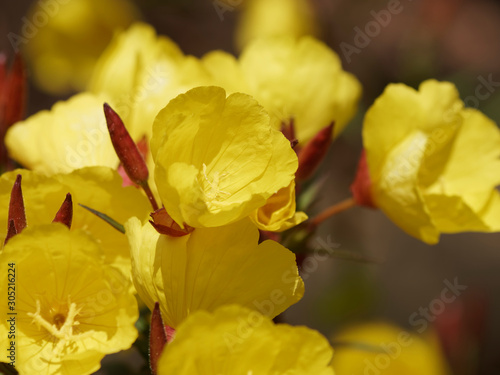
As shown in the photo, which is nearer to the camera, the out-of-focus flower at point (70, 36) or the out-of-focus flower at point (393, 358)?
→ the out-of-focus flower at point (393, 358)

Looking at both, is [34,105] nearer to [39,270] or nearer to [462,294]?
[462,294]

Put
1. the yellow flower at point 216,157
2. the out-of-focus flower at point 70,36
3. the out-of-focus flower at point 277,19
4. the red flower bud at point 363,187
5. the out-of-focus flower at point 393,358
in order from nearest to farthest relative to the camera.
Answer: the yellow flower at point 216,157 → the red flower bud at point 363,187 → the out-of-focus flower at point 393,358 → the out-of-focus flower at point 70,36 → the out-of-focus flower at point 277,19

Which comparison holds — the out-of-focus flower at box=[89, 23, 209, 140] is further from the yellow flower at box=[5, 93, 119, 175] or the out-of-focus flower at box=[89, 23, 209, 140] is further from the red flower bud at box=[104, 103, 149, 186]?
the red flower bud at box=[104, 103, 149, 186]

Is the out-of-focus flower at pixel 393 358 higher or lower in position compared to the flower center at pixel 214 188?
lower

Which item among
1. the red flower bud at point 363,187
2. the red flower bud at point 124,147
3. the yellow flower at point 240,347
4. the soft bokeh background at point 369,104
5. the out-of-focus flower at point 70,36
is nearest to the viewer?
the yellow flower at point 240,347

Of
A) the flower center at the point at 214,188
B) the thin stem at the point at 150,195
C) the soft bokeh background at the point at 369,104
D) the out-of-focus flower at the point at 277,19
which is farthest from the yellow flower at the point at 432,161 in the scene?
the out-of-focus flower at the point at 277,19

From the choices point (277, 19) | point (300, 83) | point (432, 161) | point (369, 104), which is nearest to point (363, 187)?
point (432, 161)

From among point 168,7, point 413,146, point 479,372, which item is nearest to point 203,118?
point 413,146

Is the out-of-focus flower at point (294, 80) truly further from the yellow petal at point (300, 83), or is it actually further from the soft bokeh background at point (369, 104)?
the soft bokeh background at point (369, 104)
